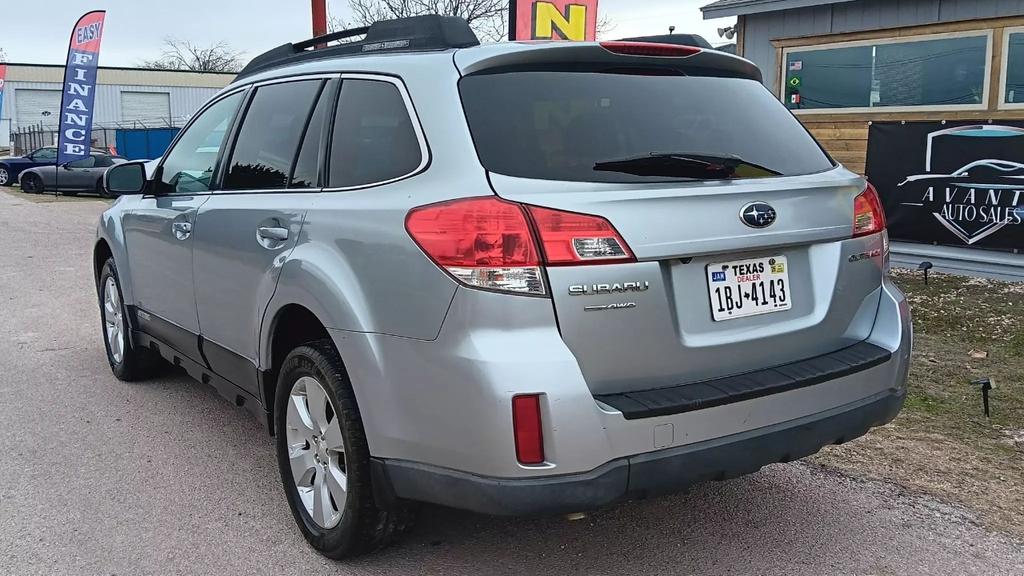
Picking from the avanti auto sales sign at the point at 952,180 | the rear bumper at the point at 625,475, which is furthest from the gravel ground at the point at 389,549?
the avanti auto sales sign at the point at 952,180

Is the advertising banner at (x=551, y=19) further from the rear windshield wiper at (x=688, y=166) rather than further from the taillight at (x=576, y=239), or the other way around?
the taillight at (x=576, y=239)

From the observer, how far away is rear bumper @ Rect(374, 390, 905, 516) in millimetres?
2551

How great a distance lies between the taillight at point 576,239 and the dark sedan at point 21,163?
29483mm

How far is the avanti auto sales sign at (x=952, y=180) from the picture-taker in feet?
27.1

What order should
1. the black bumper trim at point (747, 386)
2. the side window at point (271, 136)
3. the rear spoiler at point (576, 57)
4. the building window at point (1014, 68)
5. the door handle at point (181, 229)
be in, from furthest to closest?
the building window at point (1014, 68), the door handle at point (181, 229), the side window at point (271, 136), the rear spoiler at point (576, 57), the black bumper trim at point (747, 386)

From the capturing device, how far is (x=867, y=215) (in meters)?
3.24

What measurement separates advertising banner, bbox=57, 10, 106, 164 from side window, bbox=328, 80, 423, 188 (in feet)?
68.5

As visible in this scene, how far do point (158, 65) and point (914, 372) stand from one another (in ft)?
279

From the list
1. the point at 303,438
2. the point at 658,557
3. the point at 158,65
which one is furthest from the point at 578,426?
the point at 158,65

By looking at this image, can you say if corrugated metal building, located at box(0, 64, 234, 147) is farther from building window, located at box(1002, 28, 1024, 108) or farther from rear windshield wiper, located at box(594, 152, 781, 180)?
rear windshield wiper, located at box(594, 152, 781, 180)

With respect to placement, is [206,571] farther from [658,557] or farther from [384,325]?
[658,557]

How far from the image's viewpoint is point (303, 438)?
11.1 ft

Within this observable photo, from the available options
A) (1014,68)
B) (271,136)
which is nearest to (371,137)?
(271,136)

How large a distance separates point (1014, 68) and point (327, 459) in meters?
9.53
